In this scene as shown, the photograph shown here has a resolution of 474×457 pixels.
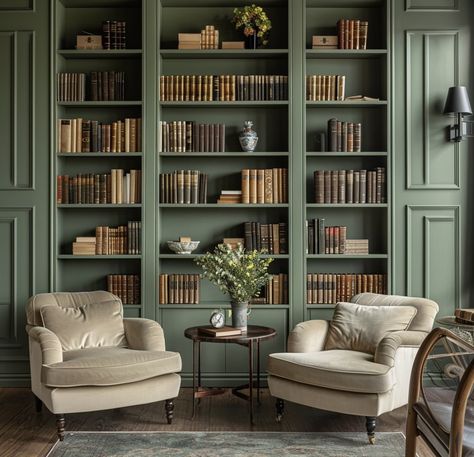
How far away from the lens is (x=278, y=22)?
541 centimetres

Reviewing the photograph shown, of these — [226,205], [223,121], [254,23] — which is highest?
[254,23]

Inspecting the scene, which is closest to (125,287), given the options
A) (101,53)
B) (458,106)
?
(101,53)

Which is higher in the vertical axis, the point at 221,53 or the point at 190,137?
the point at 221,53

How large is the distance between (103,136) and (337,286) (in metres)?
2.16

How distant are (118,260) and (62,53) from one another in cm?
168

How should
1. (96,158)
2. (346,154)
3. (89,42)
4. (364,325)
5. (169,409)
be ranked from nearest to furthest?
(169,409), (364,325), (346,154), (89,42), (96,158)

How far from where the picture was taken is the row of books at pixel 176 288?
517cm

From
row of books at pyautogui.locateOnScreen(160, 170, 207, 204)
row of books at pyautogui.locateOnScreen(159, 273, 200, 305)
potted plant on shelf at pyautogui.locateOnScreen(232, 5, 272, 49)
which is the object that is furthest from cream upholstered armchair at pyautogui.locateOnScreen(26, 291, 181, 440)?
potted plant on shelf at pyautogui.locateOnScreen(232, 5, 272, 49)

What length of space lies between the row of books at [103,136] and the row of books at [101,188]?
0.64 ft

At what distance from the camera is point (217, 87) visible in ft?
17.0

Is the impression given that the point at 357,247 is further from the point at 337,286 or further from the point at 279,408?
the point at 279,408

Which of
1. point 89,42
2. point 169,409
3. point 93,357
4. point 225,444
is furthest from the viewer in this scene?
point 89,42

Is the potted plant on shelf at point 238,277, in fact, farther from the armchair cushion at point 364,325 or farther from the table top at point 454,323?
the table top at point 454,323

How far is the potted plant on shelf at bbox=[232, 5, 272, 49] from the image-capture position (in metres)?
5.11
